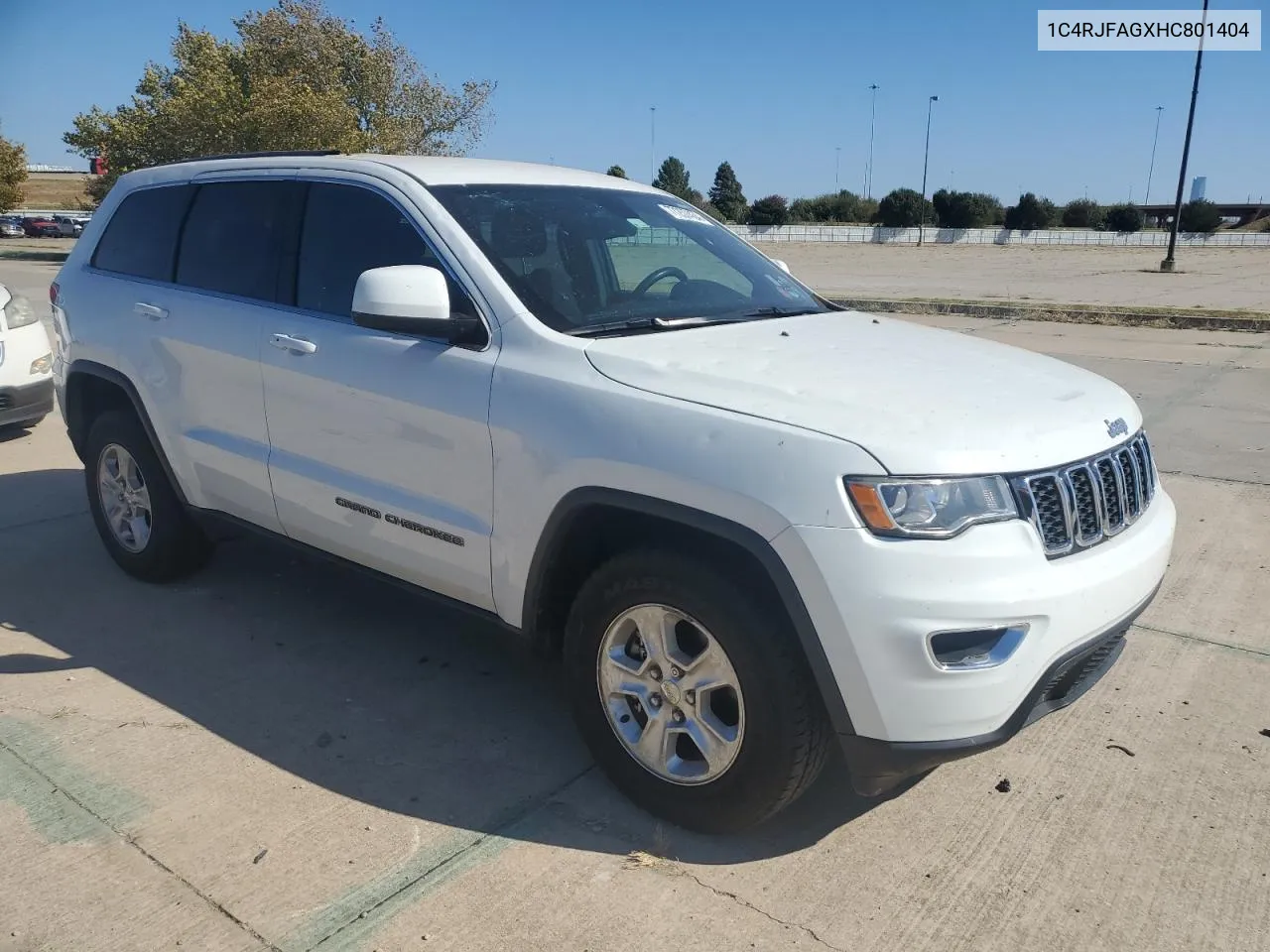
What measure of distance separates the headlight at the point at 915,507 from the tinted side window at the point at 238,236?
8.37 ft

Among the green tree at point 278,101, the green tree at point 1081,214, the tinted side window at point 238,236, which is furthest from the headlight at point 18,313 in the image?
the green tree at point 1081,214

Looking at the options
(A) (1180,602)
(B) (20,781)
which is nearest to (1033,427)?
(A) (1180,602)

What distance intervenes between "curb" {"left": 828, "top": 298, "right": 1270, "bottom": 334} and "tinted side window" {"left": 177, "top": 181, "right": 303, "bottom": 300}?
10.1 m

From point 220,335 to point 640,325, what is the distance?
5.89 feet

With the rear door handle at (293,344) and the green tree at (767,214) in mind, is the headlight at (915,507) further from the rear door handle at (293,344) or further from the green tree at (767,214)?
the green tree at (767,214)

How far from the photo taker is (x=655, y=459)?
9.02 feet

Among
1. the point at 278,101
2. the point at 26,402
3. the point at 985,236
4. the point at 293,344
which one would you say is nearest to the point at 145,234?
the point at 293,344

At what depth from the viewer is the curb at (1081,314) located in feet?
47.7

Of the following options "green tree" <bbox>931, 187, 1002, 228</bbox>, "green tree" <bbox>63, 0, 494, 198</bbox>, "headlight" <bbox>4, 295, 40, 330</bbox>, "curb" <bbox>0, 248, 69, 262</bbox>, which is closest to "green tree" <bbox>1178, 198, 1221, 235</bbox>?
"green tree" <bbox>931, 187, 1002, 228</bbox>

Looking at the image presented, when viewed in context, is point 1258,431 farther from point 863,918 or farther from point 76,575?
point 76,575

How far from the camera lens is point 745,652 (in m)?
2.64

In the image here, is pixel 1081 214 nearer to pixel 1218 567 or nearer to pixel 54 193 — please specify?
pixel 1218 567

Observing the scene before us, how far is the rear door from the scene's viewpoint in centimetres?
401

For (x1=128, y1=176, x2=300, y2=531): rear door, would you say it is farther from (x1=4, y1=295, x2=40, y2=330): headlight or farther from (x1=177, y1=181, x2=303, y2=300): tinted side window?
(x1=4, y1=295, x2=40, y2=330): headlight
